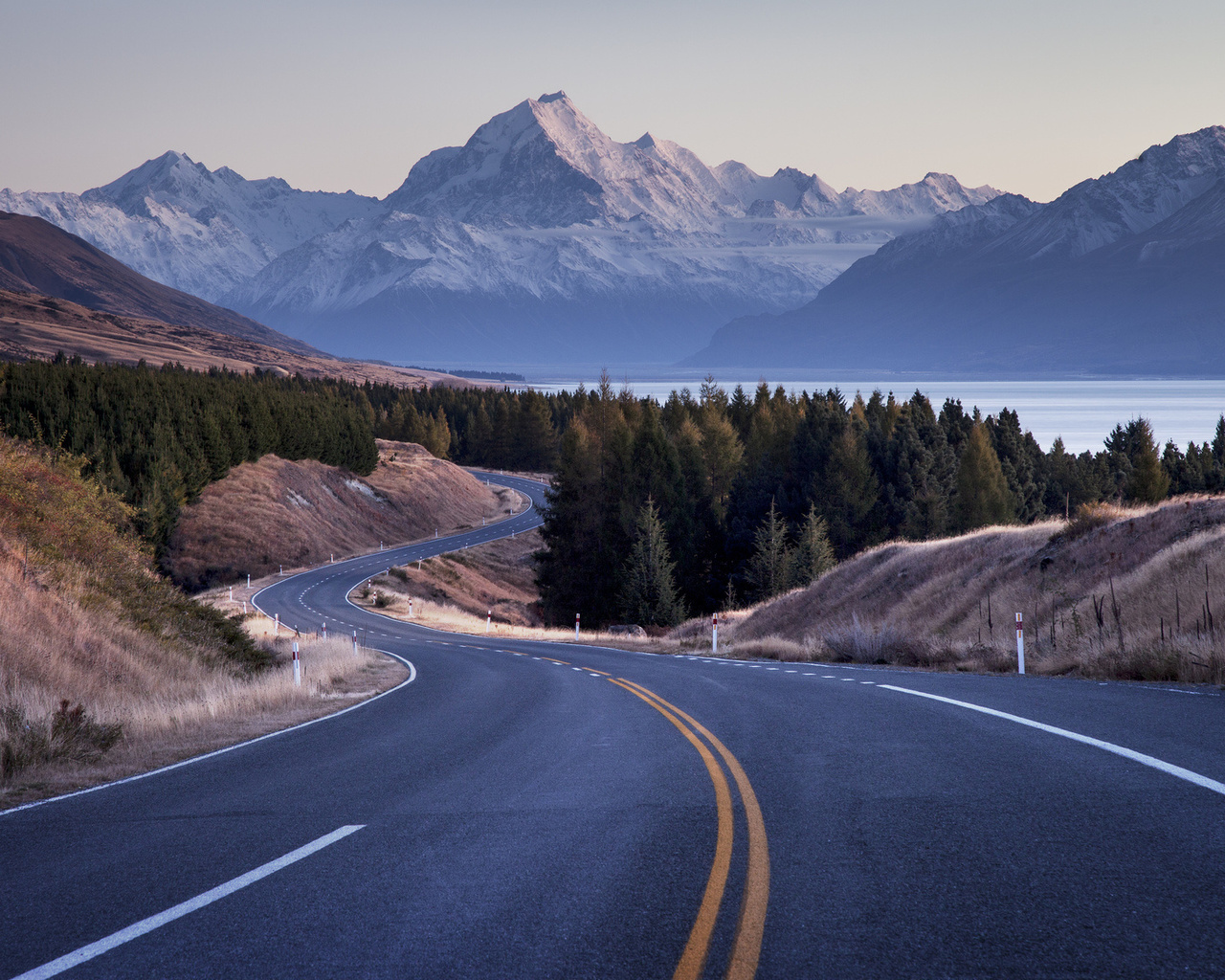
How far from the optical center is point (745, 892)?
5348 millimetres

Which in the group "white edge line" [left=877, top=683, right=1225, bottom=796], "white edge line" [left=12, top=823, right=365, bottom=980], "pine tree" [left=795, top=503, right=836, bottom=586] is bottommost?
"white edge line" [left=12, top=823, right=365, bottom=980]

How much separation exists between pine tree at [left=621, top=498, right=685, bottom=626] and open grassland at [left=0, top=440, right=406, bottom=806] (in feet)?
89.4

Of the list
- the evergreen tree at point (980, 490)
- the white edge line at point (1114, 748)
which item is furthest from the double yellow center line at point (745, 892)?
the evergreen tree at point (980, 490)

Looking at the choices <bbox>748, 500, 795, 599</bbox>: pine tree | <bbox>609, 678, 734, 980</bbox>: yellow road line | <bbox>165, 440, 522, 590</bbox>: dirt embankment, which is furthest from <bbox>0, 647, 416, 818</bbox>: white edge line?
<bbox>165, 440, 522, 590</bbox>: dirt embankment

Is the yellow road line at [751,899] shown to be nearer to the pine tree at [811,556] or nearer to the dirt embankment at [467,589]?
the pine tree at [811,556]

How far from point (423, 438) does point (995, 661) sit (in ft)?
409

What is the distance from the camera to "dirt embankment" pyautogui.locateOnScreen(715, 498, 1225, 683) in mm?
15148

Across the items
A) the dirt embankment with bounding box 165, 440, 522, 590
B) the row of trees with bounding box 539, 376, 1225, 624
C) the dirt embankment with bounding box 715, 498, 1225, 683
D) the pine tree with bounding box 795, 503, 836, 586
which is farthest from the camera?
the dirt embankment with bounding box 165, 440, 522, 590

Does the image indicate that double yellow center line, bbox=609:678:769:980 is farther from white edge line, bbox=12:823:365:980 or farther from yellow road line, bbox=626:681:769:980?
white edge line, bbox=12:823:365:980

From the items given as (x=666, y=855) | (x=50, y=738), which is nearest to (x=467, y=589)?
(x=50, y=738)

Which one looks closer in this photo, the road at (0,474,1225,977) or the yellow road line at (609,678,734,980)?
the yellow road line at (609,678,734,980)

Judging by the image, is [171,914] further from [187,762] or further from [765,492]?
[765,492]

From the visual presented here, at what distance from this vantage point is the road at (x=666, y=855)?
464 cm

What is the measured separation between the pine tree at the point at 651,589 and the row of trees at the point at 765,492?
78 mm
